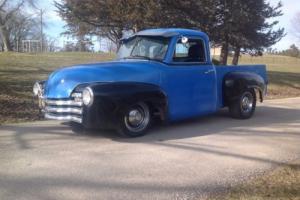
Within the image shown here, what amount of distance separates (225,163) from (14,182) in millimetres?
2854

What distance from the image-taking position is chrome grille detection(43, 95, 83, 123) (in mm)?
7465

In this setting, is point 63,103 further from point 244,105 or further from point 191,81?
point 244,105

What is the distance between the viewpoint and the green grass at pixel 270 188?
16.7ft

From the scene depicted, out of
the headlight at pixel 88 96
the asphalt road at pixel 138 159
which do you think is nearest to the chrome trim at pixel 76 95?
the headlight at pixel 88 96

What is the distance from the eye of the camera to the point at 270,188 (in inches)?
213

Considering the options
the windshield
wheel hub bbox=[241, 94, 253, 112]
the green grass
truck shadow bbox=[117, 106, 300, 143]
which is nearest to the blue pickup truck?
the windshield

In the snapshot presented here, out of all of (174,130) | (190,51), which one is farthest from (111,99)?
(190,51)

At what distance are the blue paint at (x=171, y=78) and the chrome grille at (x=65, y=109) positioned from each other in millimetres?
110

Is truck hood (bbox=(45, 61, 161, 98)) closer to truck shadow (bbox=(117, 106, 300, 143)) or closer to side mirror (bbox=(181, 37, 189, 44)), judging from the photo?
side mirror (bbox=(181, 37, 189, 44))

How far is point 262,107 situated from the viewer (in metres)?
13.0

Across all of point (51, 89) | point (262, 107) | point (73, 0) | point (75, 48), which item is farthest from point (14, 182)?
point (75, 48)

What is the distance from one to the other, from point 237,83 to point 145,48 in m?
2.37

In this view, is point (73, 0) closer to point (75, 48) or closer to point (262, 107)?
point (262, 107)

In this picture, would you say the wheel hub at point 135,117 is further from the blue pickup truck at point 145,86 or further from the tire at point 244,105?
the tire at point 244,105
